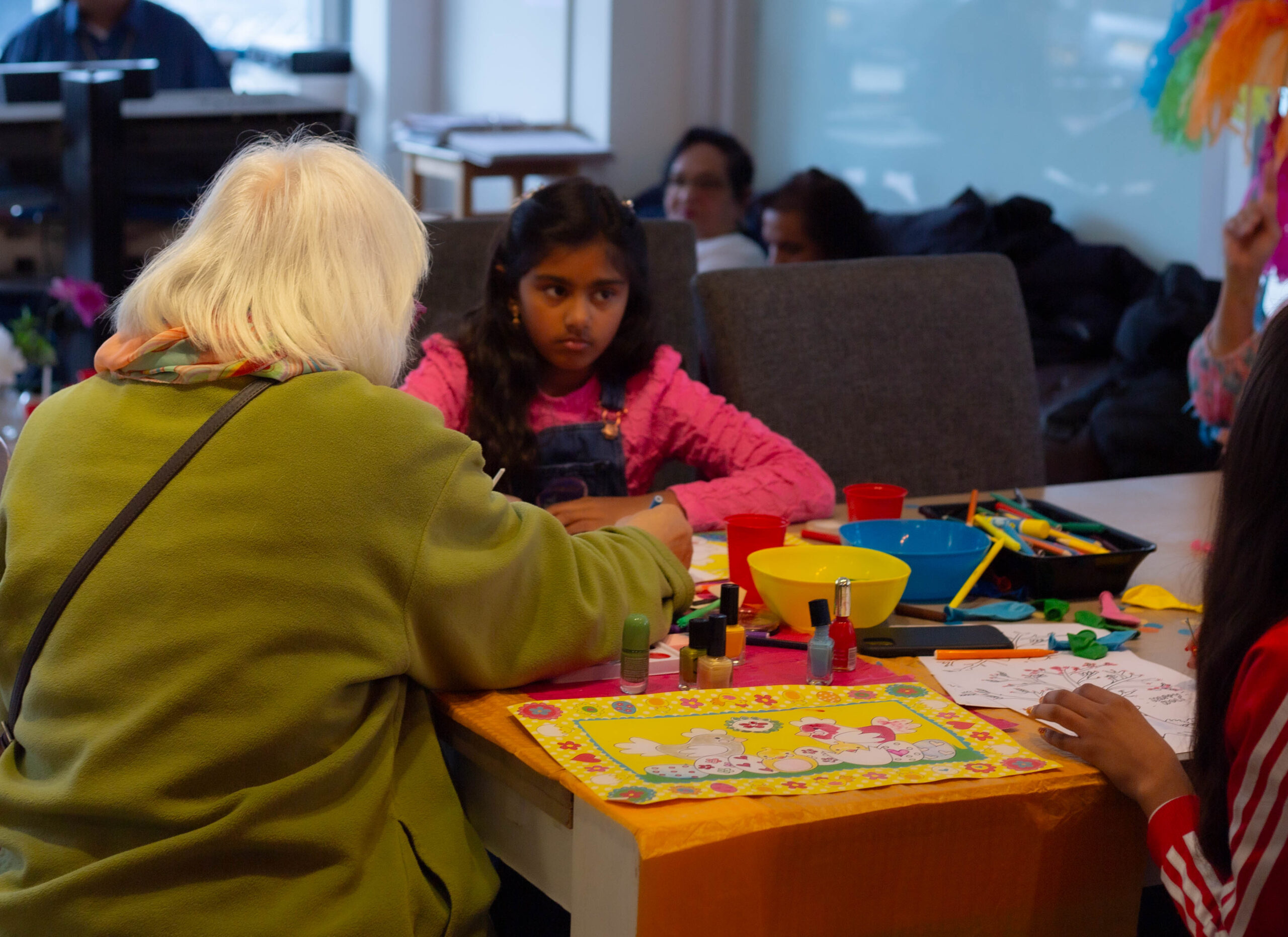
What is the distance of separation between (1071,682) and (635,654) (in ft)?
1.38

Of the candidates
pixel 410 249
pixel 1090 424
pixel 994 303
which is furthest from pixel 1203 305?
pixel 410 249

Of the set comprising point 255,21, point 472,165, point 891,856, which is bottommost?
point 891,856

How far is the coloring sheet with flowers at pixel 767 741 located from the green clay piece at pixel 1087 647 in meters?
0.22

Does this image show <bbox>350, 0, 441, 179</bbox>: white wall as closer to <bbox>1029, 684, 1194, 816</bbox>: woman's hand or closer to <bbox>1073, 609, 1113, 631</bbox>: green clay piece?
<bbox>1073, 609, 1113, 631</bbox>: green clay piece

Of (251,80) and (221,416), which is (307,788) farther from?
(251,80)

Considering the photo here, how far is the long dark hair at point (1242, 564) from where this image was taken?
1018 millimetres

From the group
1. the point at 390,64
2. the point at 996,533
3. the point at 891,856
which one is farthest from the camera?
the point at 390,64

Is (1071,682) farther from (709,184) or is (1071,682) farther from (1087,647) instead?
(709,184)

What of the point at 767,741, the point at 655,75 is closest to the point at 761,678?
the point at 767,741

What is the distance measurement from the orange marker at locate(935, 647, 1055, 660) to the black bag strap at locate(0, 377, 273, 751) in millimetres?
696

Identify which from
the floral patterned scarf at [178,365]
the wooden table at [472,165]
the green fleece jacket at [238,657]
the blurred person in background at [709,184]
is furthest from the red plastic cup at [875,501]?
the wooden table at [472,165]

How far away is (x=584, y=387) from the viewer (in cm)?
212

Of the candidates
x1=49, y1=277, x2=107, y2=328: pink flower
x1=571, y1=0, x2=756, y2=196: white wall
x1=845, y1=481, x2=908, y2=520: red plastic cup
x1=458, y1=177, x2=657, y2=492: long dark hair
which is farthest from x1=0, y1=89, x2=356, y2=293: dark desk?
x1=571, y1=0, x2=756, y2=196: white wall

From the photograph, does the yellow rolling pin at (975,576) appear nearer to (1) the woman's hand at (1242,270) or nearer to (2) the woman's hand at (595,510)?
(2) the woman's hand at (595,510)
